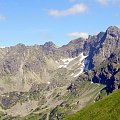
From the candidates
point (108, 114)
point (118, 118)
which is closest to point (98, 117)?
point (108, 114)

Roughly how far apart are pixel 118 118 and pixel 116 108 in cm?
1485

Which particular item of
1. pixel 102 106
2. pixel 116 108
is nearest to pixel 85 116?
pixel 102 106

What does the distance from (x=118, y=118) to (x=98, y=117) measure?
1848 cm

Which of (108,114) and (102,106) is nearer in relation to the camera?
(108,114)

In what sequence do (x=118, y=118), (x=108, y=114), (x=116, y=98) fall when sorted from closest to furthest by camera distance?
(x=118, y=118) < (x=108, y=114) < (x=116, y=98)

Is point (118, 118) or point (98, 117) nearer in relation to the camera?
point (118, 118)

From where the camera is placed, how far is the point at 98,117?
184 metres

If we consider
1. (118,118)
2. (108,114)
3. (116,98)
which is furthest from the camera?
(116,98)

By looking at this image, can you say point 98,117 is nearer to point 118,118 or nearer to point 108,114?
point 108,114

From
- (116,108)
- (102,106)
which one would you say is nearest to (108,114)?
(116,108)

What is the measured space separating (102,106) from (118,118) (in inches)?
1285

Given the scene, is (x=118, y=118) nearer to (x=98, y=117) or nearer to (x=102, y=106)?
(x=98, y=117)

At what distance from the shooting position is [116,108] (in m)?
182

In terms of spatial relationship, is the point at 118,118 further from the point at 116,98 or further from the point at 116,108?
the point at 116,98
